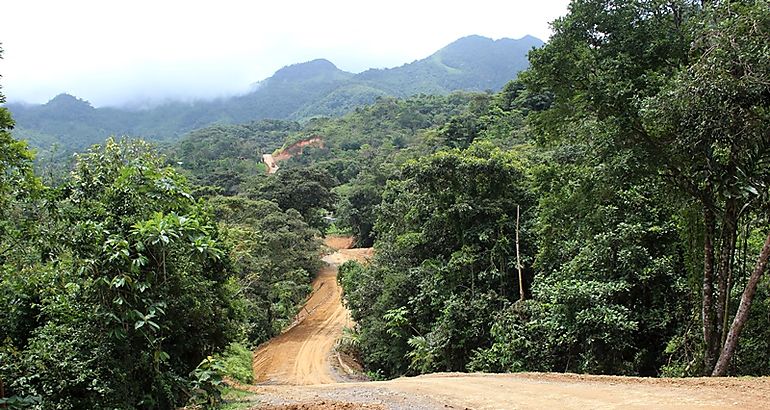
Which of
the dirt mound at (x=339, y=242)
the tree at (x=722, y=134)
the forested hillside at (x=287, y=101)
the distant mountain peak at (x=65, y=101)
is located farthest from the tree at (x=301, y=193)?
the distant mountain peak at (x=65, y=101)

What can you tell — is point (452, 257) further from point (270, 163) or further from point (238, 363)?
point (270, 163)

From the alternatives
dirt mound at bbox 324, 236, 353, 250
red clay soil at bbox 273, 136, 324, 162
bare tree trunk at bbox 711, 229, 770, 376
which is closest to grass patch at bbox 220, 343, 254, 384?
bare tree trunk at bbox 711, 229, 770, 376

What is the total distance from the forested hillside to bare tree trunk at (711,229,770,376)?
11888 centimetres

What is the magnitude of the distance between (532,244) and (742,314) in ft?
26.0

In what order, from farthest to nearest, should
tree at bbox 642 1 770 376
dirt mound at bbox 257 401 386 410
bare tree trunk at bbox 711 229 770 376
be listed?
bare tree trunk at bbox 711 229 770 376 < tree at bbox 642 1 770 376 < dirt mound at bbox 257 401 386 410

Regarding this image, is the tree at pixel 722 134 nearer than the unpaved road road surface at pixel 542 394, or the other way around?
the unpaved road road surface at pixel 542 394

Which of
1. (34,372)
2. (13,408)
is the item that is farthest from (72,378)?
(13,408)

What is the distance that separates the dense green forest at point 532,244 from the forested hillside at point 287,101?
111 m

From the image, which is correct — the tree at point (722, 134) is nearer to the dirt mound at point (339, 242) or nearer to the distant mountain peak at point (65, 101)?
the dirt mound at point (339, 242)

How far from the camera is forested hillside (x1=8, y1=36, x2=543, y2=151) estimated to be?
408ft

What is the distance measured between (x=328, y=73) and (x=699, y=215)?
19605 centimetres

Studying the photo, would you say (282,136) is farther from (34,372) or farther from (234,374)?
(34,372)

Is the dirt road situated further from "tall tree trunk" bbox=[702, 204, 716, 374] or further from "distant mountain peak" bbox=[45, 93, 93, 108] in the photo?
"distant mountain peak" bbox=[45, 93, 93, 108]

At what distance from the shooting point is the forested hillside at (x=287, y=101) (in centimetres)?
12438
